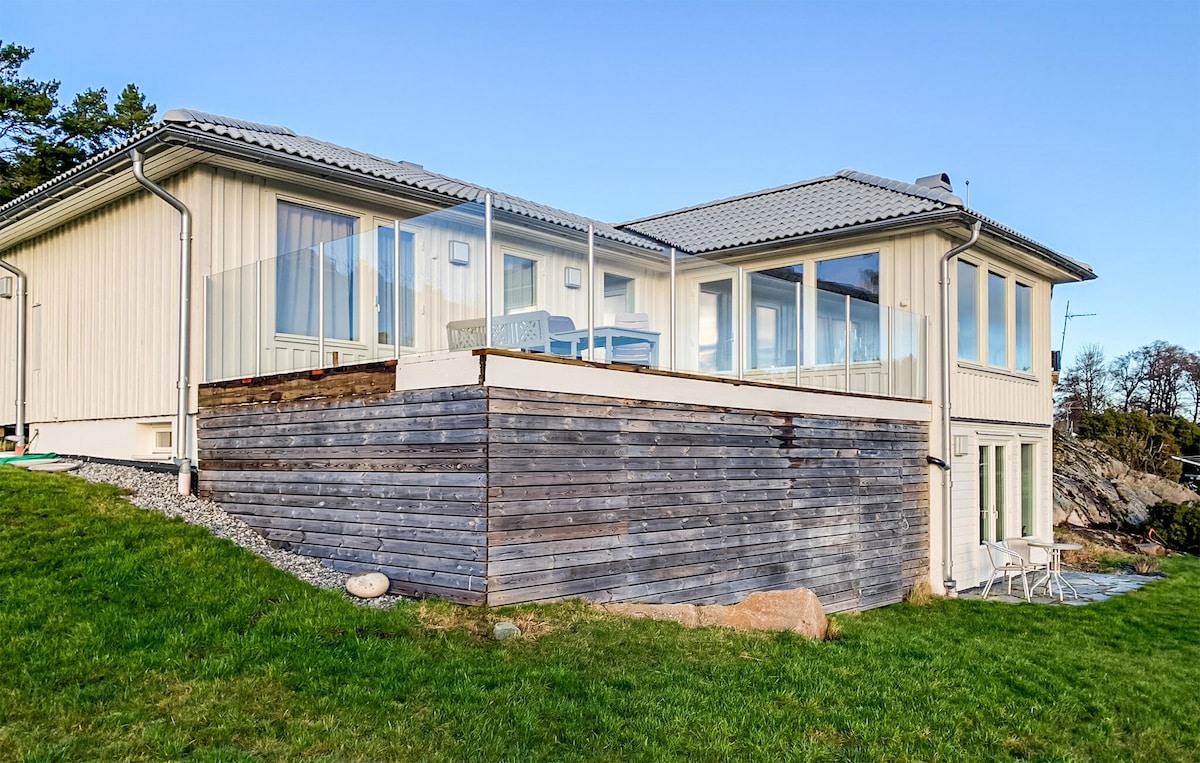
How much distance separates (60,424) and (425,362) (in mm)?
7865

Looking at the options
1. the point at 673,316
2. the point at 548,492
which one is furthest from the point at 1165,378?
the point at 548,492

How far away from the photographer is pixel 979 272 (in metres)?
13.0

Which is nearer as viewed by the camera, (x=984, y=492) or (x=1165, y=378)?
(x=984, y=492)

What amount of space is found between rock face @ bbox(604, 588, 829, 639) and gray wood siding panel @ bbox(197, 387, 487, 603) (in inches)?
58.5

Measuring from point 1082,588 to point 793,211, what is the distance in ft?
23.3

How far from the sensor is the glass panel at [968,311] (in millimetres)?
12500

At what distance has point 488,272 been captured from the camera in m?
6.86

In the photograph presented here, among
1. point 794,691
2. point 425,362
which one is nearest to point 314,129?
point 425,362

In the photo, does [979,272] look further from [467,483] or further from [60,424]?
[60,424]

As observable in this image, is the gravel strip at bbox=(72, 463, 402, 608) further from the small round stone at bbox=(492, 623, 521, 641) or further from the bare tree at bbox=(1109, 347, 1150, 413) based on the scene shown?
the bare tree at bbox=(1109, 347, 1150, 413)

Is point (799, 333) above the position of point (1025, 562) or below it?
above

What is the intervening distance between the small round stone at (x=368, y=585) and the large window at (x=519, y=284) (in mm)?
2387

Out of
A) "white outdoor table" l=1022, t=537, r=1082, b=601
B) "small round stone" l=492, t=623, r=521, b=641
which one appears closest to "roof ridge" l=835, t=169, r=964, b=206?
"white outdoor table" l=1022, t=537, r=1082, b=601

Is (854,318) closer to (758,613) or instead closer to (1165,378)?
(758,613)
